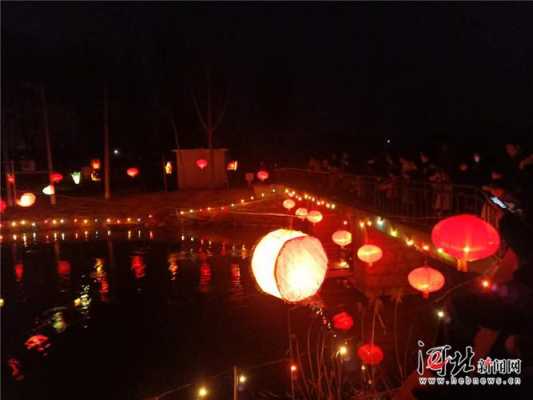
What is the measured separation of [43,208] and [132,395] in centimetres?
1982

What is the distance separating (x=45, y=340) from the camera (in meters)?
10.5

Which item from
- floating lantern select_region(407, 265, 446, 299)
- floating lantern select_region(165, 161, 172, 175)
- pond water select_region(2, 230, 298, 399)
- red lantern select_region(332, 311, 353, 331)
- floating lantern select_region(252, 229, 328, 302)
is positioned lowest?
red lantern select_region(332, 311, 353, 331)

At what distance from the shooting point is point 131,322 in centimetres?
1165

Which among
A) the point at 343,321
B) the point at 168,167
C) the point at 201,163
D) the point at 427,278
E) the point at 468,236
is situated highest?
the point at 468,236

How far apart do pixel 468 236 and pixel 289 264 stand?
1.98 m

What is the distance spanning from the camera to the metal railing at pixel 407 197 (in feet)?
26.9

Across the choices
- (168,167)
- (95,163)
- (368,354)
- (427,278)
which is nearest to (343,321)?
(368,354)

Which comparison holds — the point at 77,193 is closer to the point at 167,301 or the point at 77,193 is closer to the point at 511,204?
the point at 167,301

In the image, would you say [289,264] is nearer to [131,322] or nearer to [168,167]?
[131,322]

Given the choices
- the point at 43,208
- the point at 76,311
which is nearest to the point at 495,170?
the point at 76,311

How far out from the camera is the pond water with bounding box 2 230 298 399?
8977mm

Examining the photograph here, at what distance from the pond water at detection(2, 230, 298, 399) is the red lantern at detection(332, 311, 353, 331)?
4.23ft

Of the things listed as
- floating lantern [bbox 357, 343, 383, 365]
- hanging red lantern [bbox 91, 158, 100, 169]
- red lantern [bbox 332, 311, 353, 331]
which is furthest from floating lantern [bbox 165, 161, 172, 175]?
floating lantern [bbox 357, 343, 383, 365]

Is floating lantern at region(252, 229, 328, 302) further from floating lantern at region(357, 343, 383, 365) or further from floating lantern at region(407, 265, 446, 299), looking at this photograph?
floating lantern at region(357, 343, 383, 365)
